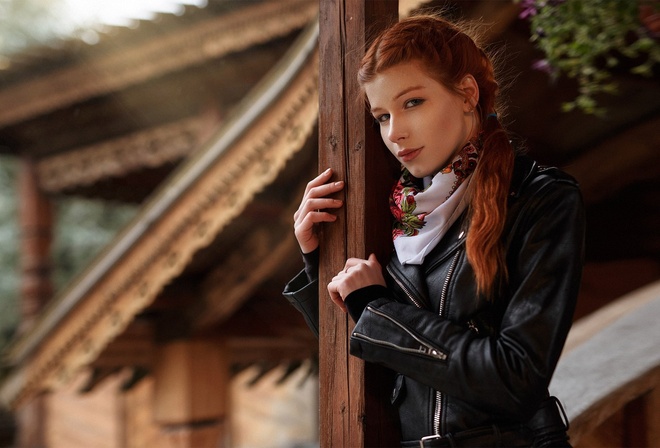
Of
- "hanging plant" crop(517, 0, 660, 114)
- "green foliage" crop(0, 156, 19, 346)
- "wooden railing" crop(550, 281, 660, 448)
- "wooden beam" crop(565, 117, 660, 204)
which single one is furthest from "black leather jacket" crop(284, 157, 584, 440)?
"green foliage" crop(0, 156, 19, 346)

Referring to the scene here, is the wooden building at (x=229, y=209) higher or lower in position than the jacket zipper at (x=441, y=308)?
higher

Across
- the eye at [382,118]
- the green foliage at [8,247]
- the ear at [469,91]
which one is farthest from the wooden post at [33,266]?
the green foliage at [8,247]

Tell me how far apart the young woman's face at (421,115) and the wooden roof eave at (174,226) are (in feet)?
5.65

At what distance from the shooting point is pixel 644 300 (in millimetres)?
3451

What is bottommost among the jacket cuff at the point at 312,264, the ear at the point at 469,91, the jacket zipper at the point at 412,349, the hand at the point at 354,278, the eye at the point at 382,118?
the jacket zipper at the point at 412,349

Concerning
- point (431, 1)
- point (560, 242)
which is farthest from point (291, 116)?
point (560, 242)

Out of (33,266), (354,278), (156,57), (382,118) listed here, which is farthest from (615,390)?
(33,266)

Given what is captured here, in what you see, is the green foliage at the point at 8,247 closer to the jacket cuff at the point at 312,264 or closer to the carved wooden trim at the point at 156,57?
the carved wooden trim at the point at 156,57

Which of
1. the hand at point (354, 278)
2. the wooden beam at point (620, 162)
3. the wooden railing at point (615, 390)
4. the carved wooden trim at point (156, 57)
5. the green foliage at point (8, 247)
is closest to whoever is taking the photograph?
the hand at point (354, 278)

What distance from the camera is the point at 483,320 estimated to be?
1.51 m

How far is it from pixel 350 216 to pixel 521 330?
1.67ft

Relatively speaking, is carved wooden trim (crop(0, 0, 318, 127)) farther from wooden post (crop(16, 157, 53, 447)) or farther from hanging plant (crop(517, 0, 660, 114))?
hanging plant (crop(517, 0, 660, 114))

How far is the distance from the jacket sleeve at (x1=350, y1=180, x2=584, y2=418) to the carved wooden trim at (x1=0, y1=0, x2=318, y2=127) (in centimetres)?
349

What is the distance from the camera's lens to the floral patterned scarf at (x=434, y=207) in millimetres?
1566
